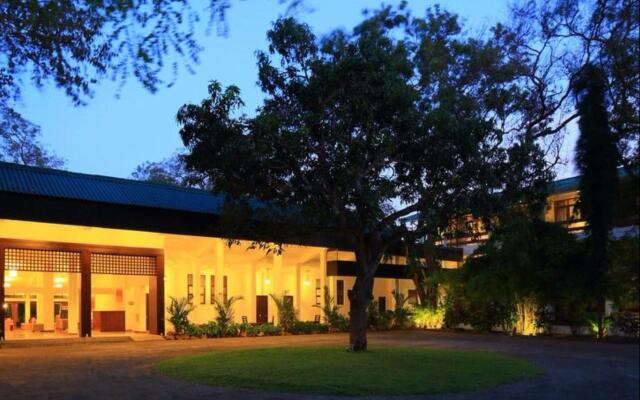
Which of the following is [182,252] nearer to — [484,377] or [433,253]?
[433,253]

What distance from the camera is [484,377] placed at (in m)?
13.1

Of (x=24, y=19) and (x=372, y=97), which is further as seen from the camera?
Result: (x=372, y=97)

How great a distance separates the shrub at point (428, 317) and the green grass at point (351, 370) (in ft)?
41.8

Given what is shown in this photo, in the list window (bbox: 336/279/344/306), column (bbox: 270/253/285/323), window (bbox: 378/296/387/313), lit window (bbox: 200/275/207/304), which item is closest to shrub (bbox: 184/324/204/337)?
lit window (bbox: 200/275/207/304)

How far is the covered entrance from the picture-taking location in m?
22.3

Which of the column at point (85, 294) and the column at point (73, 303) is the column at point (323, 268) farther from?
the column at point (85, 294)

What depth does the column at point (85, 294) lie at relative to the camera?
23016 mm

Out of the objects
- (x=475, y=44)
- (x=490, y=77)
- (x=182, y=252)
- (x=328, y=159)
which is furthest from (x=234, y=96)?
(x=182, y=252)

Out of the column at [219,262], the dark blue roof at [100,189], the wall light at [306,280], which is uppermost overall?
the dark blue roof at [100,189]

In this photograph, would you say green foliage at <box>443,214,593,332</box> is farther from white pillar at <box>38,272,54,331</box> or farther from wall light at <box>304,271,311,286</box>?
white pillar at <box>38,272,54,331</box>

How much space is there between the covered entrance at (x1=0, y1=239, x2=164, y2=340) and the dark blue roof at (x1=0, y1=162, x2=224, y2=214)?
2137mm

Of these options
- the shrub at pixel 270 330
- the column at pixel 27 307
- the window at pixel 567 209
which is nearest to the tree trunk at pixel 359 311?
the window at pixel 567 209

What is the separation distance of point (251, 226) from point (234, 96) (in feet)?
16.2

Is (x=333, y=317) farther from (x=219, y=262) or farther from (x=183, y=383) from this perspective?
(x=183, y=383)
